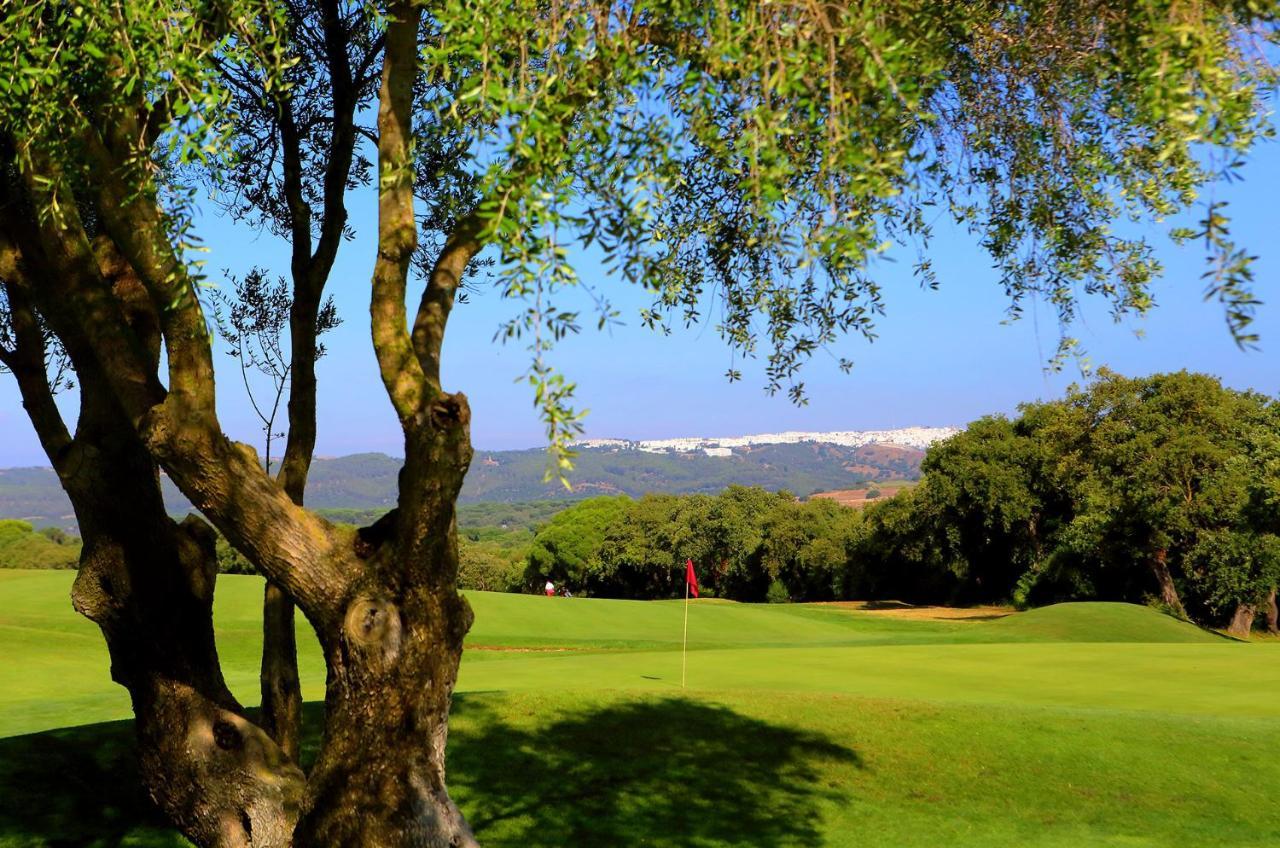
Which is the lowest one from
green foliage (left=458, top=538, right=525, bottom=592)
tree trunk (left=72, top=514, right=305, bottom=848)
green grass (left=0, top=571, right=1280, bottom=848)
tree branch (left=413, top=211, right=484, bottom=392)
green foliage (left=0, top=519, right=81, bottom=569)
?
green foliage (left=458, top=538, right=525, bottom=592)

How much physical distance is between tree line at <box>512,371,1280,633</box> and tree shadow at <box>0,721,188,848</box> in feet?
114

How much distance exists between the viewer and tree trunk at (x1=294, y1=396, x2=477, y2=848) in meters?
6.61

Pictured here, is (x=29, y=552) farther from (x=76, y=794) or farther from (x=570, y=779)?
(x=570, y=779)

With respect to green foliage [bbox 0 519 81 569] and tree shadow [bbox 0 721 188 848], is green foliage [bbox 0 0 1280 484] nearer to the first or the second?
tree shadow [bbox 0 721 188 848]

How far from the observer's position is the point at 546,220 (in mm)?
5289

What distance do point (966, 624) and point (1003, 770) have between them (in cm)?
2900

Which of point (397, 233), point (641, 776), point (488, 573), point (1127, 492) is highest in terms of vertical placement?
point (397, 233)

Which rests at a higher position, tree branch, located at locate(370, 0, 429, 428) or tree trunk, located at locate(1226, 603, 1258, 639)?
tree branch, located at locate(370, 0, 429, 428)

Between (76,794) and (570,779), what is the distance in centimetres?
501

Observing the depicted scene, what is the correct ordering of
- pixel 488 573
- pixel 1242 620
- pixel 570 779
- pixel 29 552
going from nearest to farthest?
pixel 570 779 < pixel 1242 620 < pixel 29 552 < pixel 488 573

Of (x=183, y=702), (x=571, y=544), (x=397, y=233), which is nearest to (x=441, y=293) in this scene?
(x=397, y=233)

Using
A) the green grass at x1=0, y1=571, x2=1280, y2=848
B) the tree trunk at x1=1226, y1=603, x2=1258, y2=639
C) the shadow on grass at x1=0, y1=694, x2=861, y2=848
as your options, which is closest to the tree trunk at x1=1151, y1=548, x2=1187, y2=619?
the tree trunk at x1=1226, y1=603, x2=1258, y2=639

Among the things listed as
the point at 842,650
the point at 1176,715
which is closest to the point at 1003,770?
the point at 1176,715

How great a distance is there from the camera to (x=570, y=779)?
1242 cm
